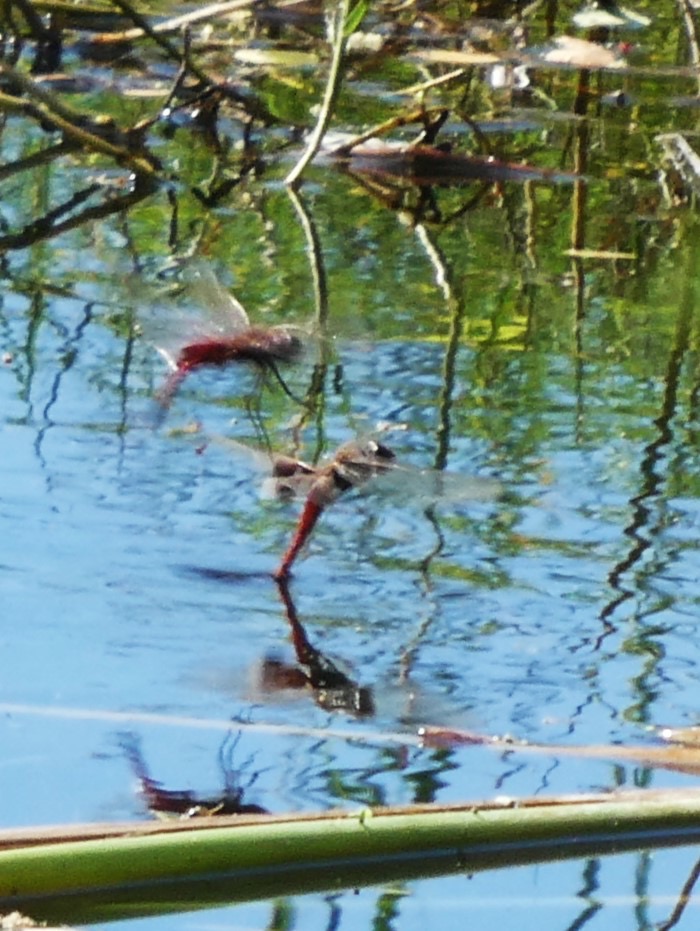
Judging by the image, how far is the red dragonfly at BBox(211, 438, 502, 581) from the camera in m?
2.56

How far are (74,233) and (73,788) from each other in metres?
2.67

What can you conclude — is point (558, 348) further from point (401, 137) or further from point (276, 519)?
point (401, 137)

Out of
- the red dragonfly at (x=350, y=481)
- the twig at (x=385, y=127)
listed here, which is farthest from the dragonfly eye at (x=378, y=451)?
the twig at (x=385, y=127)

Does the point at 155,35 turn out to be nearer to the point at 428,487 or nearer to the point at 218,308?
the point at 218,308

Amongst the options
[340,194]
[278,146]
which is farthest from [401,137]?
[340,194]

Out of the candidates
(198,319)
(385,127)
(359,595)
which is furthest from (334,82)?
(359,595)

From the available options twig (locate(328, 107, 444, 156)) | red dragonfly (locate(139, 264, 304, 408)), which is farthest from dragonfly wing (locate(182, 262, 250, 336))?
twig (locate(328, 107, 444, 156))

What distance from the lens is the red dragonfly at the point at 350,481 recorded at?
256 cm

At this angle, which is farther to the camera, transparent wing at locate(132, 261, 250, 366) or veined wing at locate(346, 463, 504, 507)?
transparent wing at locate(132, 261, 250, 366)

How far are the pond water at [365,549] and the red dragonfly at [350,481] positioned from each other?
27 mm

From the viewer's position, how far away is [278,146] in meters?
5.87

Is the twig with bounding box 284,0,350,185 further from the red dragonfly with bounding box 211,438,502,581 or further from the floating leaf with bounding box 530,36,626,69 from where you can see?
the floating leaf with bounding box 530,36,626,69

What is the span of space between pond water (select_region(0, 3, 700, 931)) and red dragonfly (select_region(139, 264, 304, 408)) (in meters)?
0.10

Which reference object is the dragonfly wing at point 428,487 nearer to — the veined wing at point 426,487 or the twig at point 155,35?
the veined wing at point 426,487
